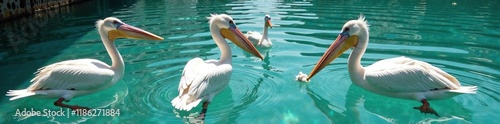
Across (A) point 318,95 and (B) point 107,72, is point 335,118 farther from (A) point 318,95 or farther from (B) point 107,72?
(B) point 107,72

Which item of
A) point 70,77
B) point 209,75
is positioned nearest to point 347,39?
point 209,75

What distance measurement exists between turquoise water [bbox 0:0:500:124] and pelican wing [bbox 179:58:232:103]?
0.18m

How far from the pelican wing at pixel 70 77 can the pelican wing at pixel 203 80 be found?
813mm

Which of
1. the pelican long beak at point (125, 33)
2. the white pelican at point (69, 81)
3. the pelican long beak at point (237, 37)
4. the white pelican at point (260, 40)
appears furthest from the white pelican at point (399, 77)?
the white pelican at point (260, 40)

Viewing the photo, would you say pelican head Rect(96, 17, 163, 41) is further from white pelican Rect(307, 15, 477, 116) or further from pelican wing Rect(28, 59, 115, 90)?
white pelican Rect(307, 15, 477, 116)

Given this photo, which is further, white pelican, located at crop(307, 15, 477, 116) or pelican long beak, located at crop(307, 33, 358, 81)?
pelican long beak, located at crop(307, 33, 358, 81)

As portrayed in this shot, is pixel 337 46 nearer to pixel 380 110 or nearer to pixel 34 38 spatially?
pixel 380 110

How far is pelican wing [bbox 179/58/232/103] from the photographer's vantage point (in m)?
3.17

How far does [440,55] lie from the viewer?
5.17m

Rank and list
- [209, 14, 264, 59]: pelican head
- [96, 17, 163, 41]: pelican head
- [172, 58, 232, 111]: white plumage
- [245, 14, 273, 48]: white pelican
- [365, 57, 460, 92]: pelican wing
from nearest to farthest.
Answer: [172, 58, 232, 111]: white plumage
[365, 57, 460, 92]: pelican wing
[96, 17, 163, 41]: pelican head
[209, 14, 264, 59]: pelican head
[245, 14, 273, 48]: white pelican

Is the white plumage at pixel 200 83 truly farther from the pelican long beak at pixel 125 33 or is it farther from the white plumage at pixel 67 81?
the white plumage at pixel 67 81

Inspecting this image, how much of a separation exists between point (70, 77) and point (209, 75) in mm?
1306

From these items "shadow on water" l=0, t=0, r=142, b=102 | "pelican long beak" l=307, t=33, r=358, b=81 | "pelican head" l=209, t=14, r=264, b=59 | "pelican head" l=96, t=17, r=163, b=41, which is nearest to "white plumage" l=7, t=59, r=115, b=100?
"pelican head" l=96, t=17, r=163, b=41

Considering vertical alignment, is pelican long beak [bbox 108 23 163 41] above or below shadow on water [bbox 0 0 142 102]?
above
